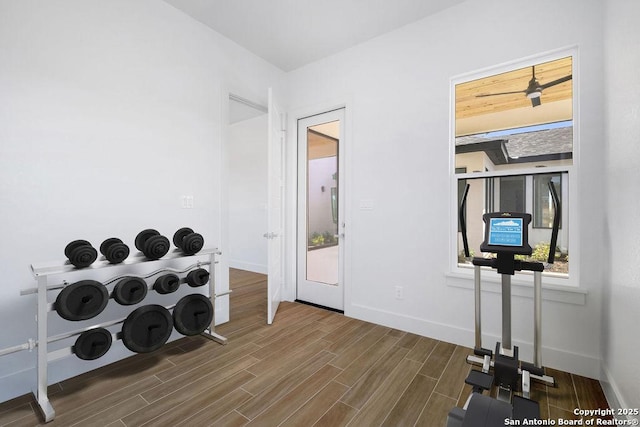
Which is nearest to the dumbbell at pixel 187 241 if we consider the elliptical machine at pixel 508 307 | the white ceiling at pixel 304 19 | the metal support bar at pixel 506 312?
the white ceiling at pixel 304 19

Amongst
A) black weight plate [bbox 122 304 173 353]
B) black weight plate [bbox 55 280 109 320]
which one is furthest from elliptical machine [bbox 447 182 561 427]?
black weight plate [bbox 55 280 109 320]

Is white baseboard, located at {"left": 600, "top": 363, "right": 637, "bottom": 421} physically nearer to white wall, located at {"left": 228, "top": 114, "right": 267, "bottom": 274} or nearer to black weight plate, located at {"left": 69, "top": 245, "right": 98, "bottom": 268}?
black weight plate, located at {"left": 69, "top": 245, "right": 98, "bottom": 268}

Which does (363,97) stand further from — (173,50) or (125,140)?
(125,140)

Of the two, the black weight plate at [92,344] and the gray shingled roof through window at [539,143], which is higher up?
the gray shingled roof through window at [539,143]

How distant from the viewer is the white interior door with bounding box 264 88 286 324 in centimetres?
314

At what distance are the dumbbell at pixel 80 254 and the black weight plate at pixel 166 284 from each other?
1.74ft

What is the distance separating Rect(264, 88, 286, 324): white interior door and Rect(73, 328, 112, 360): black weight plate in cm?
142

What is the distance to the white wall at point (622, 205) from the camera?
4.94ft

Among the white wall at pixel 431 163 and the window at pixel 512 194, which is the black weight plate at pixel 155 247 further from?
the window at pixel 512 194

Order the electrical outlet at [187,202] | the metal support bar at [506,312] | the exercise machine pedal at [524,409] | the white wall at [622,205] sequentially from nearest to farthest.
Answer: the white wall at [622,205] → the exercise machine pedal at [524,409] → the metal support bar at [506,312] → the electrical outlet at [187,202]

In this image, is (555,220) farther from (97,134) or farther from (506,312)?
(97,134)

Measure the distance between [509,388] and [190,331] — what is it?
8.06ft

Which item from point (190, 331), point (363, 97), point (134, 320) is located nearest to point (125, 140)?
point (134, 320)

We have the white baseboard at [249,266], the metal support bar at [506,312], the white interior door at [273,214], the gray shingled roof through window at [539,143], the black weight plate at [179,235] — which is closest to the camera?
the metal support bar at [506,312]
